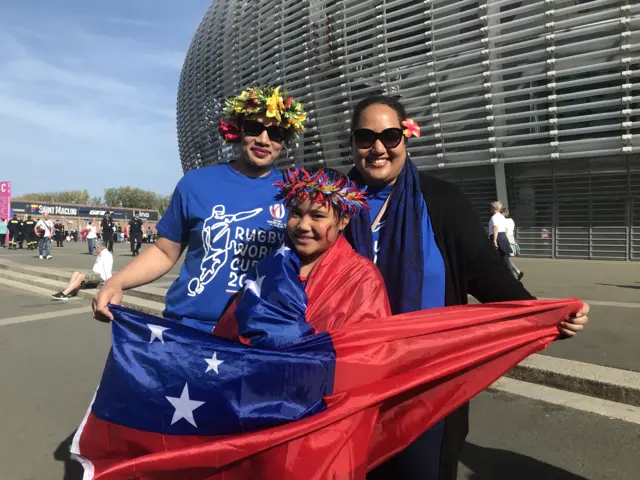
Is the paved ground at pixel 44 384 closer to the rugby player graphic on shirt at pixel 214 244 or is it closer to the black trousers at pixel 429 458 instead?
the rugby player graphic on shirt at pixel 214 244

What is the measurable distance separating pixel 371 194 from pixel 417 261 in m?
0.37

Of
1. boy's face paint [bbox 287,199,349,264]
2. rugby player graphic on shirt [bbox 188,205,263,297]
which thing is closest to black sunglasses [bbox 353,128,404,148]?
boy's face paint [bbox 287,199,349,264]

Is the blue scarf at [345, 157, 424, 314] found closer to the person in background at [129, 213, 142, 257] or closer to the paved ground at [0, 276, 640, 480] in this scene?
the paved ground at [0, 276, 640, 480]

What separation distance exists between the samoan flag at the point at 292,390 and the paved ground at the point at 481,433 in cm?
159

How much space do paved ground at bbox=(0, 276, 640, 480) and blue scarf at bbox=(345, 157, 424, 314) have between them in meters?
1.86

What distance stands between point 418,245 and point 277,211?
71cm

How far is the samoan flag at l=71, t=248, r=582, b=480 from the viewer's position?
1.73m

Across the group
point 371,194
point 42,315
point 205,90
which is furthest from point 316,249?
point 205,90

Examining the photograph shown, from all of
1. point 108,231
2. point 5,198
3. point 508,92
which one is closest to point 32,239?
point 5,198

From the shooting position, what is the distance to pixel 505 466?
3.38 meters

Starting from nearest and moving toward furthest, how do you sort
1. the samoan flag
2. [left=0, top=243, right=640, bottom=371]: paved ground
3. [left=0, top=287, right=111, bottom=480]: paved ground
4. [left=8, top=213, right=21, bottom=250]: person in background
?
the samoan flag < [left=0, top=287, right=111, bottom=480]: paved ground < [left=0, top=243, right=640, bottom=371]: paved ground < [left=8, top=213, right=21, bottom=250]: person in background

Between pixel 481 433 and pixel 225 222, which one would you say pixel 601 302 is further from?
pixel 225 222

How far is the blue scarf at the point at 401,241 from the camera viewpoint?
6.56 feet

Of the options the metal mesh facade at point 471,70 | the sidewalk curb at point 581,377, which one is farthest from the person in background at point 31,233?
the sidewalk curb at point 581,377
